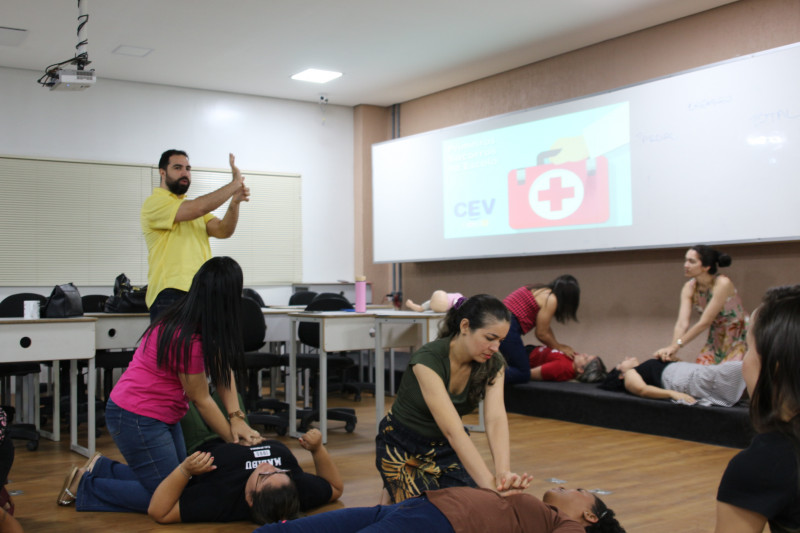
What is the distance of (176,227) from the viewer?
3904mm

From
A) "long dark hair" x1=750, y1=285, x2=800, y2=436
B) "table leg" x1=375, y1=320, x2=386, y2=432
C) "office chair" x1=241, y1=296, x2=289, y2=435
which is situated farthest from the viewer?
"office chair" x1=241, y1=296, x2=289, y2=435

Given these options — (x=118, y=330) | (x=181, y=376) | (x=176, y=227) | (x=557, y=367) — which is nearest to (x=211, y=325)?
(x=181, y=376)

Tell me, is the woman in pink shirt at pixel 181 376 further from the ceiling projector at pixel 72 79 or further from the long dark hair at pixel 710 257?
the long dark hair at pixel 710 257

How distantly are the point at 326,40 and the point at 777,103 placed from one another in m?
3.28

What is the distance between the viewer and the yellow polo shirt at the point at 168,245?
150 inches

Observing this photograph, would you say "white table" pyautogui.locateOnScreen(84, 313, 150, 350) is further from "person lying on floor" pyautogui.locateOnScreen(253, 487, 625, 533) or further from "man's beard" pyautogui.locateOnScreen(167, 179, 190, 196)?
"person lying on floor" pyautogui.locateOnScreen(253, 487, 625, 533)

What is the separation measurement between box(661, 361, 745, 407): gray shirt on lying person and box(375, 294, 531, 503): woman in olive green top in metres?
2.46

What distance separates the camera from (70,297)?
4.13m

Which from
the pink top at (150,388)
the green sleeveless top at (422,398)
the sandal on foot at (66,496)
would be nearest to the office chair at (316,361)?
the sandal on foot at (66,496)

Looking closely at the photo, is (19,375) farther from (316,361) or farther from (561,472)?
(561,472)

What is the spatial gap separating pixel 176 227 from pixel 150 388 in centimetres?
131

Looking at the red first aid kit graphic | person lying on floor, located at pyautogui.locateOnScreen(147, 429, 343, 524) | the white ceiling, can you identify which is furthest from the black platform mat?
the white ceiling

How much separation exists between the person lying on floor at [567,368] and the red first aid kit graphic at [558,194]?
1047 millimetres

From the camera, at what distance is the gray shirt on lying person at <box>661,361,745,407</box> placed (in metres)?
4.40
